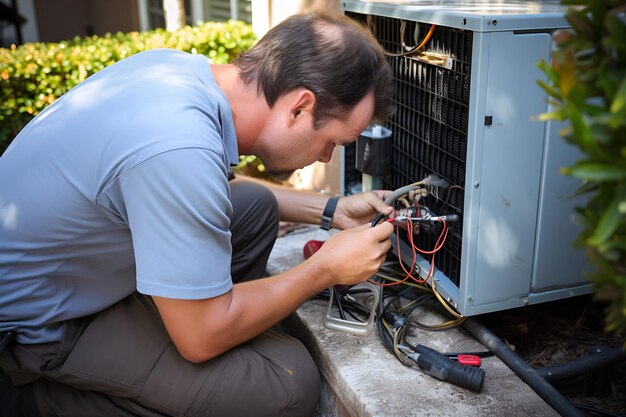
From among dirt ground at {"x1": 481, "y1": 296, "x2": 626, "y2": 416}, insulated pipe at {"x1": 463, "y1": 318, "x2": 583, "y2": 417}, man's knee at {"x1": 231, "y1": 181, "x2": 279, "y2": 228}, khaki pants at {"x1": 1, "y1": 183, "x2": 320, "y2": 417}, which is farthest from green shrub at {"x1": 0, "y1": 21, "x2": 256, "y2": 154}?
insulated pipe at {"x1": 463, "y1": 318, "x2": 583, "y2": 417}

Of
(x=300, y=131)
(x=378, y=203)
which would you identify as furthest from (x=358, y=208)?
(x=300, y=131)

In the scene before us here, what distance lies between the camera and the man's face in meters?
1.80

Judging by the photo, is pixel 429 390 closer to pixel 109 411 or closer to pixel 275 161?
pixel 275 161

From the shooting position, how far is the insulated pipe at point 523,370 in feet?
5.50

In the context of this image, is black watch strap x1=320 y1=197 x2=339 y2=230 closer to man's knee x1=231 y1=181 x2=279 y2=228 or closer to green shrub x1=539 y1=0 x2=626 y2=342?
man's knee x1=231 y1=181 x2=279 y2=228

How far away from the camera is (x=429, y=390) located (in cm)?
179

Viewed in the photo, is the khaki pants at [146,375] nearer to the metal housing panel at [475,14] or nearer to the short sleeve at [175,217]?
the short sleeve at [175,217]

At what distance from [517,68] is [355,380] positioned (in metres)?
0.95

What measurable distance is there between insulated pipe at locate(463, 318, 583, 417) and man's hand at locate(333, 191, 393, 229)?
480 mm

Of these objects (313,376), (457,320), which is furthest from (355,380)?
(457,320)

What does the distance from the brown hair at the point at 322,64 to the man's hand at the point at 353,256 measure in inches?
13.4

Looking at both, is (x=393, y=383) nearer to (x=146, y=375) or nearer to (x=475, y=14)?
(x=146, y=375)

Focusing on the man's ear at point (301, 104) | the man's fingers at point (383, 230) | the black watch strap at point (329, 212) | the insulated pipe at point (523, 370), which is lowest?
the insulated pipe at point (523, 370)

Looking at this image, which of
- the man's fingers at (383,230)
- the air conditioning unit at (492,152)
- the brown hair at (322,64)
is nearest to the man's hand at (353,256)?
the man's fingers at (383,230)
